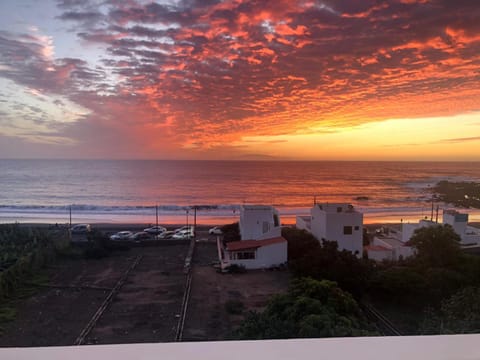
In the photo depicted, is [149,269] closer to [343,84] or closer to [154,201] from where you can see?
[343,84]

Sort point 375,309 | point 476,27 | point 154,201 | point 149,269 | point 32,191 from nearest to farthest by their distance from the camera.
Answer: point 476,27, point 375,309, point 149,269, point 32,191, point 154,201

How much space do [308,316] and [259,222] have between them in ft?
5.66

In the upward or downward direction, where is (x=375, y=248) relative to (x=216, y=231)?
downward

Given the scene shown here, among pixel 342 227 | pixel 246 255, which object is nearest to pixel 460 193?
pixel 342 227

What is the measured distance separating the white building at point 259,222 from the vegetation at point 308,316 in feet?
2.70

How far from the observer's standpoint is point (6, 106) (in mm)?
2467

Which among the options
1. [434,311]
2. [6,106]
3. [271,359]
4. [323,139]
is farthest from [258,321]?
[6,106]

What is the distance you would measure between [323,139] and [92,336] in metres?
2.41

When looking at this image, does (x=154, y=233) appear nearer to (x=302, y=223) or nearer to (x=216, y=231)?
(x=216, y=231)

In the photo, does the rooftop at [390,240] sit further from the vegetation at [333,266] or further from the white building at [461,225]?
the vegetation at [333,266]

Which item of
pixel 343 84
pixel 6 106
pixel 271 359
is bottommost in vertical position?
pixel 271 359

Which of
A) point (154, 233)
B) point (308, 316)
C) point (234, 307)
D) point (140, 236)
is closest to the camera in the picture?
point (308, 316)

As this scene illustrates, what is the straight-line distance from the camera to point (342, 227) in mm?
3316

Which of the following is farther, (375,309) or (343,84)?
(375,309)
